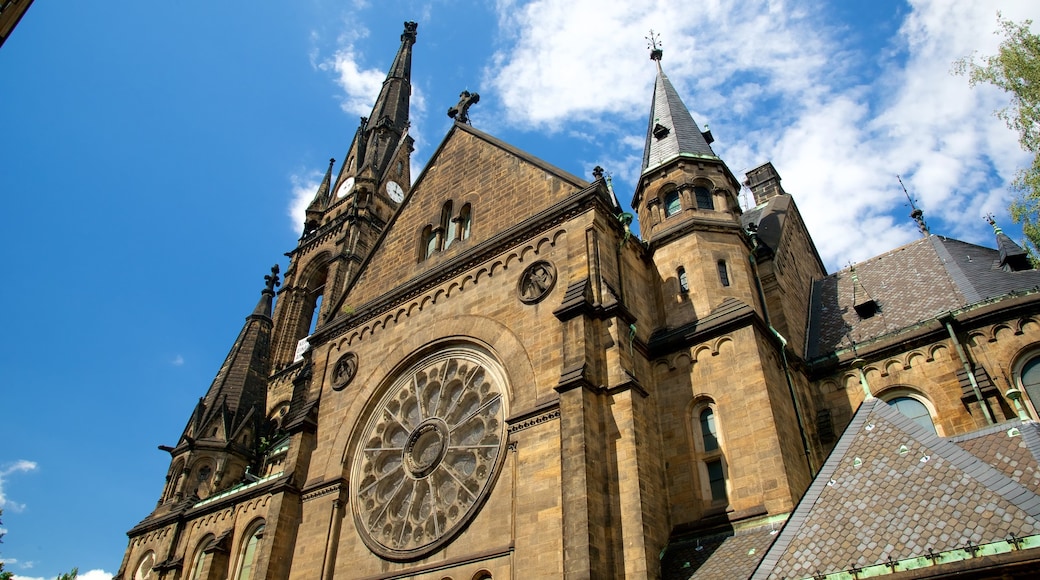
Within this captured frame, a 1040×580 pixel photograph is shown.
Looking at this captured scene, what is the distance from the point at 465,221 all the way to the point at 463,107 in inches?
210

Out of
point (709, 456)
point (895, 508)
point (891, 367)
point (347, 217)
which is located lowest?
point (895, 508)

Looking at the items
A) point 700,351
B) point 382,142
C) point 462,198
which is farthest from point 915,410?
point 382,142

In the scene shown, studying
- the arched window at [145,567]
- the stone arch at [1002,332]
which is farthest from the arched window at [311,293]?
the stone arch at [1002,332]

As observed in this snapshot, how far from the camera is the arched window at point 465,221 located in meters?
20.1

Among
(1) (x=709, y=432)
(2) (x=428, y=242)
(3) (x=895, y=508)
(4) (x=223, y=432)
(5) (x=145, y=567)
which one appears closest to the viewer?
(3) (x=895, y=508)

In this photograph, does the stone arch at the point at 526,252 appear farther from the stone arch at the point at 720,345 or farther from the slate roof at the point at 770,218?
the slate roof at the point at 770,218

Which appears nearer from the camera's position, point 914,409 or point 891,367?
point 914,409

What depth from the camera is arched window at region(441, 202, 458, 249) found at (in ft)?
67.3

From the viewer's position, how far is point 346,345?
20781 millimetres

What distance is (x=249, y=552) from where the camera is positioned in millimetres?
22281

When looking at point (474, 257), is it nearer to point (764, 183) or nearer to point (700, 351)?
point (700, 351)

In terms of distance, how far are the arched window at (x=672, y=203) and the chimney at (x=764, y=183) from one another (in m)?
9.38

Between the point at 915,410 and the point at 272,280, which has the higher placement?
the point at 272,280

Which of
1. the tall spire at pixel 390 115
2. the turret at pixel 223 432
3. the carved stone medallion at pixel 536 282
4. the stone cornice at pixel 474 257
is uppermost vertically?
the tall spire at pixel 390 115
